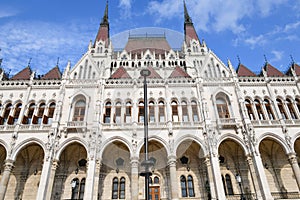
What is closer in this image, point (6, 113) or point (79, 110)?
point (6, 113)

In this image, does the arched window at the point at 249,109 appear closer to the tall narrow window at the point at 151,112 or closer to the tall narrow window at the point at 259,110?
the tall narrow window at the point at 259,110

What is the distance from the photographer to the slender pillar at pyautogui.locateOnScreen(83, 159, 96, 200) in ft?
59.2

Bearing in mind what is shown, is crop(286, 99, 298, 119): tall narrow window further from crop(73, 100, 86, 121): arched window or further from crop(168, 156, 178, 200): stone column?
crop(73, 100, 86, 121): arched window

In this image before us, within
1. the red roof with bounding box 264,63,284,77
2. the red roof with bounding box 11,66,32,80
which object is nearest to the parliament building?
the red roof with bounding box 11,66,32,80

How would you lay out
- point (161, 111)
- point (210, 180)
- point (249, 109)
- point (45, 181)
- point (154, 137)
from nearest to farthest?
point (45, 181)
point (210, 180)
point (154, 137)
point (161, 111)
point (249, 109)

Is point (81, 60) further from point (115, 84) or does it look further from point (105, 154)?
point (105, 154)

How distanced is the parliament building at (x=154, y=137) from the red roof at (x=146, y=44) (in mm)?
12089

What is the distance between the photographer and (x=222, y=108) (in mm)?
24109

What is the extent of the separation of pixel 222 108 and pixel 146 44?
790 inches

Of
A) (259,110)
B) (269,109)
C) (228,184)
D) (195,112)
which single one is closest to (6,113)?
(195,112)

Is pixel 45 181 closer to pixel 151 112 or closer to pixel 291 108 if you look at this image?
pixel 151 112

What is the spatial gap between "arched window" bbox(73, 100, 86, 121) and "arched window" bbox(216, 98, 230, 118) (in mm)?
14841

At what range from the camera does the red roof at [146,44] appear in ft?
122

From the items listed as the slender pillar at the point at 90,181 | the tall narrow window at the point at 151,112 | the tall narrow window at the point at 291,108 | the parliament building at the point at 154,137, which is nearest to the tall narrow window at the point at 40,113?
the parliament building at the point at 154,137
